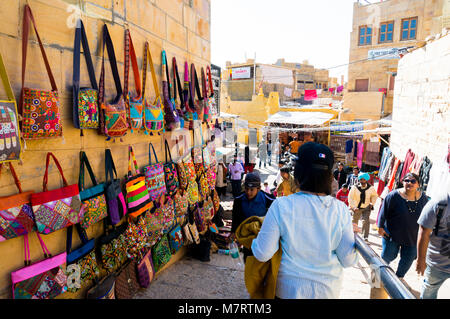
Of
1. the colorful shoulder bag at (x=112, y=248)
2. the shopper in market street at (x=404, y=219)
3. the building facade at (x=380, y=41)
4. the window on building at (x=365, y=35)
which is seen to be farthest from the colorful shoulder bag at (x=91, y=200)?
the window on building at (x=365, y=35)

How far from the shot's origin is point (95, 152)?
2686 mm

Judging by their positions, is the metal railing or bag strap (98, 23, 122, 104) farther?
bag strap (98, 23, 122, 104)

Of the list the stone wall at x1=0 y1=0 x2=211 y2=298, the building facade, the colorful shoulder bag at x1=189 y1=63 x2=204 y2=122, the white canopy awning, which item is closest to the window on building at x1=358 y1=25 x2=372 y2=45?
the building facade

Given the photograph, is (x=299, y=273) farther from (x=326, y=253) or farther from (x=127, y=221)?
(x=127, y=221)

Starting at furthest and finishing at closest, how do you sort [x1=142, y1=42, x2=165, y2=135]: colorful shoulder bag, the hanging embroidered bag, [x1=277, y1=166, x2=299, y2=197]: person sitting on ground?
[x1=277, y1=166, x2=299, y2=197]: person sitting on ground, the hanging embroidered bag, [x1=142, y1=42, x2=165, y2=135]: colorful shoulder bag

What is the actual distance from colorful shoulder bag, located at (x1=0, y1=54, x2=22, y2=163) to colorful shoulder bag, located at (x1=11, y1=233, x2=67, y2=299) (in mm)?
675

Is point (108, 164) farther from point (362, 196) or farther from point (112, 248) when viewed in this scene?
point (362, 196)

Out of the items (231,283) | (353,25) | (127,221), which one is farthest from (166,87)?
(353,25)

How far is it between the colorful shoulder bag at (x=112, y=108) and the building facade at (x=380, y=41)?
19.5 meters

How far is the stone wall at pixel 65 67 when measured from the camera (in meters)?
1.91

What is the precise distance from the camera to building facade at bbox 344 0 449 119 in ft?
59.6

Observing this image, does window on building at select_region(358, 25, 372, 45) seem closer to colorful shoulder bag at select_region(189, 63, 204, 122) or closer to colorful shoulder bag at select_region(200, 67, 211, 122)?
colorful shoulder bag at select_region(200, 67, 211, 122)

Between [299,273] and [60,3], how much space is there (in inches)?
107

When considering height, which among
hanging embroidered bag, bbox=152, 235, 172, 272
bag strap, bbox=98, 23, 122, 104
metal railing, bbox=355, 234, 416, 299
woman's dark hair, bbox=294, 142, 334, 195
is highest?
bag strap, bbox=98, 23, 122, 104
